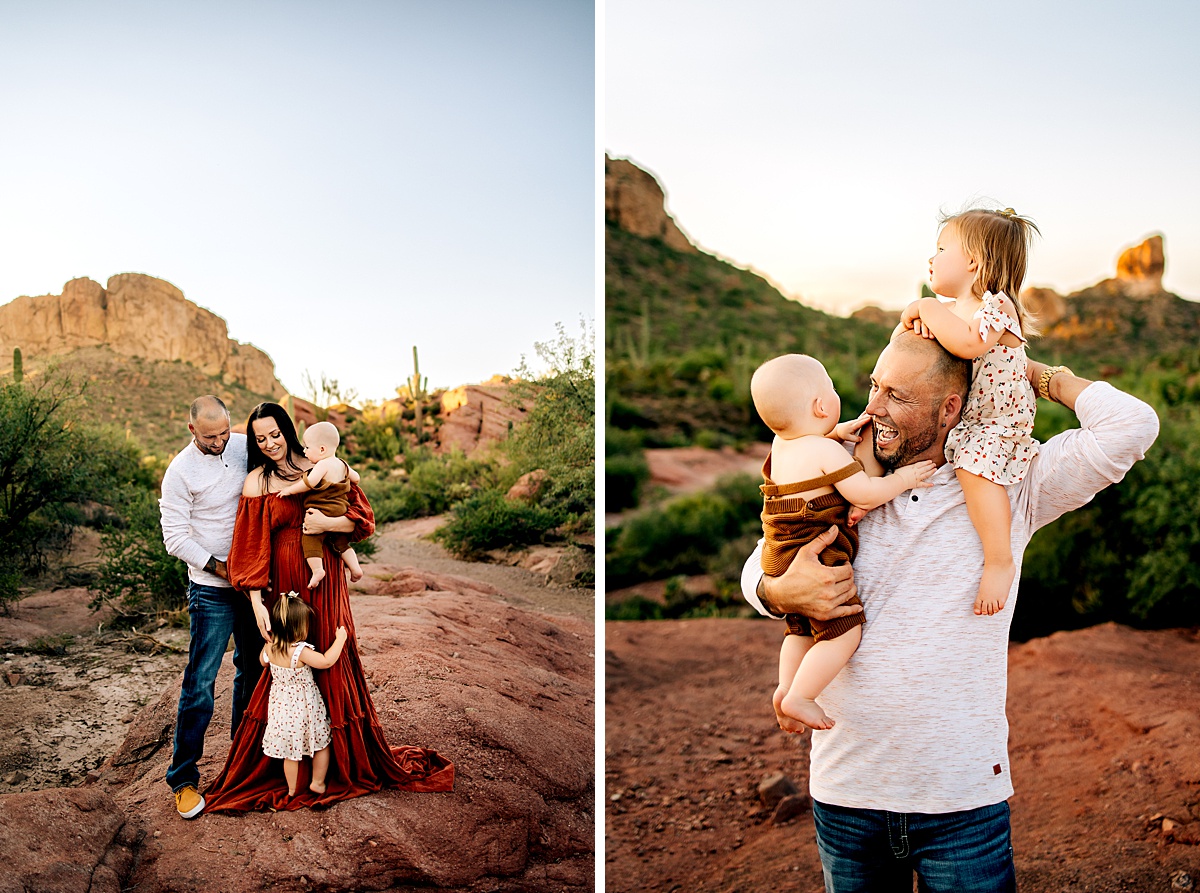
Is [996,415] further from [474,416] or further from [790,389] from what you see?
[474,416]

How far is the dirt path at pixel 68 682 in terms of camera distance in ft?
14.8

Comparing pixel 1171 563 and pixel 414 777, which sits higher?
pixel 1171 563

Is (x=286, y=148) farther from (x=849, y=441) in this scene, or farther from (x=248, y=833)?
(x=849, y=441)

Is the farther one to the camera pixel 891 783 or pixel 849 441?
pixel 849 441

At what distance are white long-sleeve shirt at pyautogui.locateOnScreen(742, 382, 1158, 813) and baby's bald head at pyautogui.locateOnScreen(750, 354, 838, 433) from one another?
263 mm

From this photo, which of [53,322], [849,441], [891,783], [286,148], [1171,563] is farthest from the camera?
[1171,563]

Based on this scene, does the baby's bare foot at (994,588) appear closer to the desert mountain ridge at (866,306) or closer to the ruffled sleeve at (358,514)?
the ruffled sleeve at (358,514)

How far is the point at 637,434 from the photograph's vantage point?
1410 centimetres

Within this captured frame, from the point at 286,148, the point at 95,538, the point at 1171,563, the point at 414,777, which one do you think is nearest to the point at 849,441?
the point at 414,777

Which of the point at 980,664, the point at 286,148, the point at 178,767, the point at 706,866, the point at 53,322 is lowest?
the point at 706,866

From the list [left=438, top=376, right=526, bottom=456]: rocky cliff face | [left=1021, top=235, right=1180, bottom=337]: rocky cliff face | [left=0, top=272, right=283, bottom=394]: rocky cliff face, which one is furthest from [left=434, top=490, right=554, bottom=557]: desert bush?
[left=1021, top=235, right=1180, bottom=337]: rocky cliff face

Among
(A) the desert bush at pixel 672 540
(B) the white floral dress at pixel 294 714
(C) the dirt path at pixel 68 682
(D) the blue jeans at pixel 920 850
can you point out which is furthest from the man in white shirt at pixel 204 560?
(A) the desert bush at pixel 672 540

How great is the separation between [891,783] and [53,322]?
5.60 m

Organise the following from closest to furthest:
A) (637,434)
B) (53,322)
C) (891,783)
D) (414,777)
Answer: (891,783) → (414,777) → (53,322) → (637,434)
